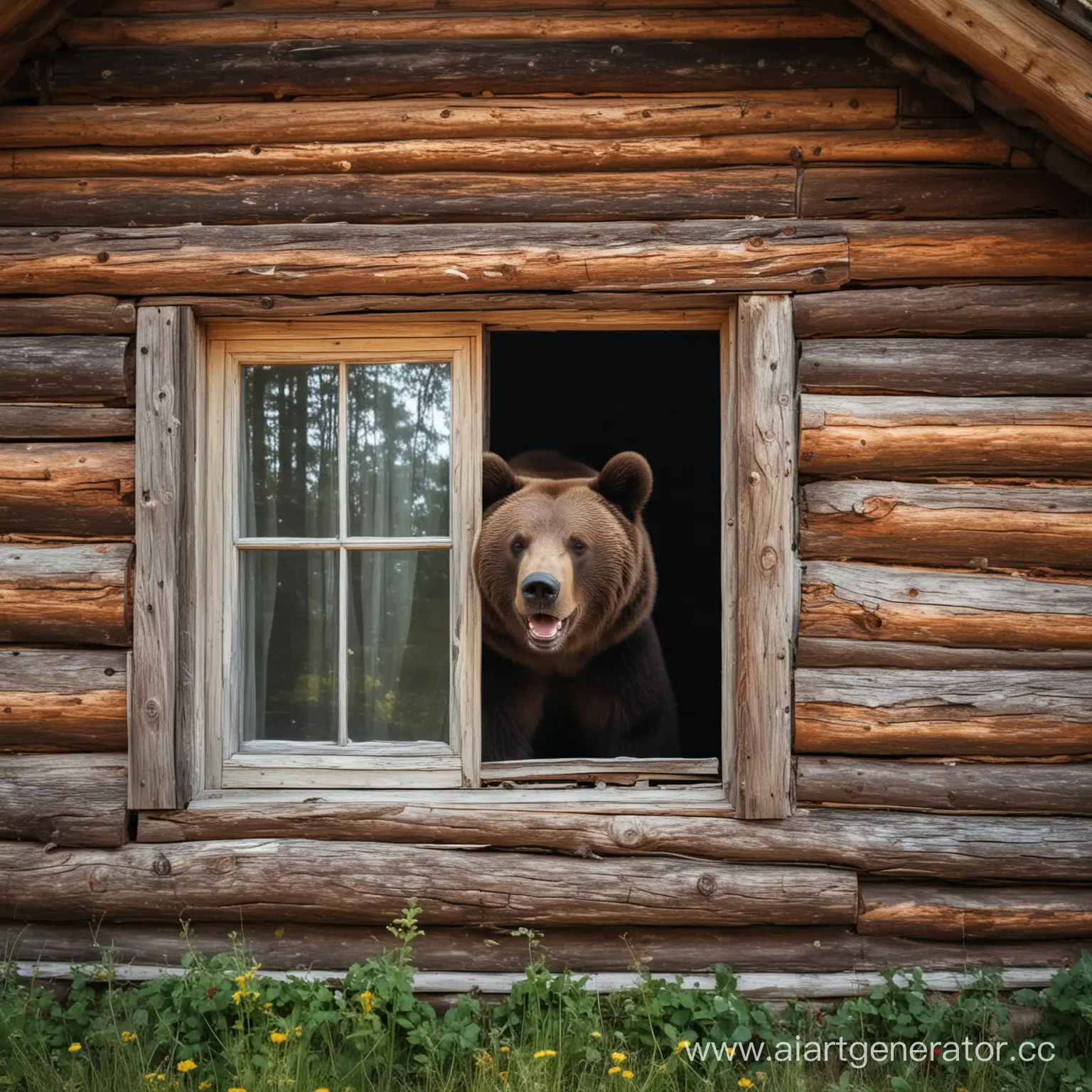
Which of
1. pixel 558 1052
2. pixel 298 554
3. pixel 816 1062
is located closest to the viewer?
pixel 558 1052

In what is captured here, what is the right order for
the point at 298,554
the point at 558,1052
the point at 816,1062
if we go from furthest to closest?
the point at 298,554 → the point at 816,1062 → the point at 558,1052

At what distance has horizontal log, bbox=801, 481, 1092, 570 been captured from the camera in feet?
11.8

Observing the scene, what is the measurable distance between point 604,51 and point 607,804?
2.62 metres

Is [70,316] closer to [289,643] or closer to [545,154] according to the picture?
[289,643]

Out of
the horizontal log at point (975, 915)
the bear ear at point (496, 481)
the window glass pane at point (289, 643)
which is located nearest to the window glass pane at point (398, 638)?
the window glass pane at point (289, 643)

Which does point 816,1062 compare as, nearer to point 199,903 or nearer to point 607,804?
point 607,804

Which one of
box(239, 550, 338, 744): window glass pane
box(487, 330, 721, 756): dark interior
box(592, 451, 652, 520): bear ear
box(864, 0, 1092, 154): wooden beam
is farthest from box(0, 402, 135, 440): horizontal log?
box(487, 330, 721, 756): dark interior

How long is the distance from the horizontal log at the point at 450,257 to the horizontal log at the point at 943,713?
4.62 ft

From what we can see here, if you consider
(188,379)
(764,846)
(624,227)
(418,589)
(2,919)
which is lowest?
(2,919)

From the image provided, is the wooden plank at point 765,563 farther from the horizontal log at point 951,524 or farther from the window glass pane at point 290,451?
the window glass pane at point 290,451

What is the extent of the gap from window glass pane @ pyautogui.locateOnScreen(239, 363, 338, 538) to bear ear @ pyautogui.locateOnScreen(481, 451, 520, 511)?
880 mm

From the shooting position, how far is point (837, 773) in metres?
3.58

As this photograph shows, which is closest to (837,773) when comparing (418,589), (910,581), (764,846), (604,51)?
(764,846)

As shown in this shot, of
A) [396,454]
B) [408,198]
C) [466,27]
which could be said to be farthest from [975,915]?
[466,27]
